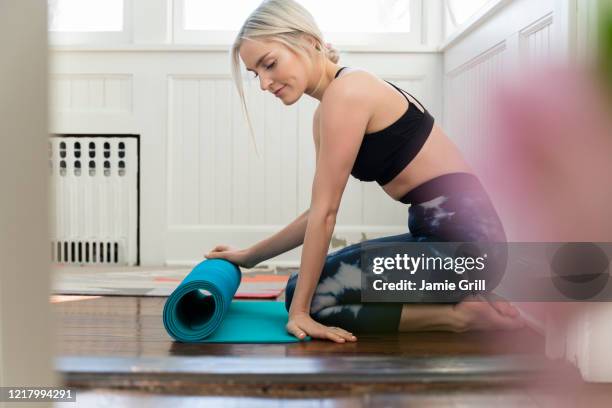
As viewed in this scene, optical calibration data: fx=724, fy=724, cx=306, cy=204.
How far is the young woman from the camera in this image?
5.70ft

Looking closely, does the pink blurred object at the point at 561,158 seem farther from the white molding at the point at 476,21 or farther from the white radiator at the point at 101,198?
the white radiator at the point at 101,198

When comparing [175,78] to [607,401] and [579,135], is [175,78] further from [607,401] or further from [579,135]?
[607,401]

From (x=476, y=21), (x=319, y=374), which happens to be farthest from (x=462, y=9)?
(x=319, y=374)

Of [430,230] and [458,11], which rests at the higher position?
[458,11]

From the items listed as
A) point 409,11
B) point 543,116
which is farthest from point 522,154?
point 409,11

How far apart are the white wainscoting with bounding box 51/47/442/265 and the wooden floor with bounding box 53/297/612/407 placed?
176 centimetres

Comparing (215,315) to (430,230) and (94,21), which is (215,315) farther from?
(94,21)

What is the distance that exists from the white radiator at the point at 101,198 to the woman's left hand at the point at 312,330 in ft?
6.17

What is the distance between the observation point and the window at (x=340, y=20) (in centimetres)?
357

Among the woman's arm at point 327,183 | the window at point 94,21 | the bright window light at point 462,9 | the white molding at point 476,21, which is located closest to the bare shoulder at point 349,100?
the woman's arm at point 327,183

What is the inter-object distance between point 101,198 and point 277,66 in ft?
6.22

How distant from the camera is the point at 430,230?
1858 mm

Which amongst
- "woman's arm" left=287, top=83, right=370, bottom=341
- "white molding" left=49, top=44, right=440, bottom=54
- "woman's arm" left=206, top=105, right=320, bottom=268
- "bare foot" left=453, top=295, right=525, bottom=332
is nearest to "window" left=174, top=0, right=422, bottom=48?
"white molding" left=49, top=44, right=440, bottom=54

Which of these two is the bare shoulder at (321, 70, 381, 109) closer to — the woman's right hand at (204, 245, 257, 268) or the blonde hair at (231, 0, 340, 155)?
the blonde hair at (231, 0, 340, 155)
